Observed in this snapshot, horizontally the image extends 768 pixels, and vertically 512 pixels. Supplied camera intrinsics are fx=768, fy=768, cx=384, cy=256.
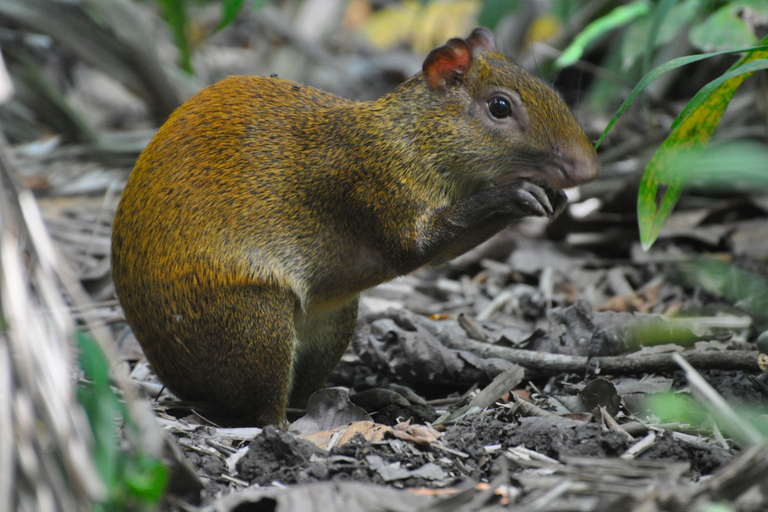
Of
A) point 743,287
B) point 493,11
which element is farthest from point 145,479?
point 493,11

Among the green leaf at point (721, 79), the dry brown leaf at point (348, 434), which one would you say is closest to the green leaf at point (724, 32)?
the green leaf at point (721, 79)

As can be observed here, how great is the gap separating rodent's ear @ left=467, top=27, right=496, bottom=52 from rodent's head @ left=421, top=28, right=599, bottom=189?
0.33 feet

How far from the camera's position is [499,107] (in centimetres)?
426

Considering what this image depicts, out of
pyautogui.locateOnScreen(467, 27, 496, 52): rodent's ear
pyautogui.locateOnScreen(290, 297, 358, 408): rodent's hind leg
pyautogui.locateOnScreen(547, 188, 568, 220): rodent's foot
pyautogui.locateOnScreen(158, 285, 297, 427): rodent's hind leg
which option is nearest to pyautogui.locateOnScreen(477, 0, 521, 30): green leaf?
pyautogui.locateOnScreen(467, 27, 496, 52): rodent's ear

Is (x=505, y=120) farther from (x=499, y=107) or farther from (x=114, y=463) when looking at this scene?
(x=114, y=463)

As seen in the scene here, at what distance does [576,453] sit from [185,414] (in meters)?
2.28

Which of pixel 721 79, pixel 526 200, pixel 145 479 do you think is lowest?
pixel 145 479

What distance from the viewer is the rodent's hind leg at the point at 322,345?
15.9ft

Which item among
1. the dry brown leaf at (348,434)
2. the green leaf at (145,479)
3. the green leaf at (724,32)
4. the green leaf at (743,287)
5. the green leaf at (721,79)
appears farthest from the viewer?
the green leaf at (724,32)

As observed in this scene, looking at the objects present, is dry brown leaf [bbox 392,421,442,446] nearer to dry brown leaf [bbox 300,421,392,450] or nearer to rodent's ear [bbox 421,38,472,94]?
dry brown leaf [bbox 300,421,392,450]

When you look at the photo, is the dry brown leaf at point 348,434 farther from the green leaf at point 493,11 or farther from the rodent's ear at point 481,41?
the green leaf at point 493,11

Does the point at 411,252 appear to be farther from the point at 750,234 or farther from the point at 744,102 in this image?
the point at 744,102

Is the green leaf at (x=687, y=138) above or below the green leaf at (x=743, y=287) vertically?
above

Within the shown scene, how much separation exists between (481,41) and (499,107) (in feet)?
2.12
